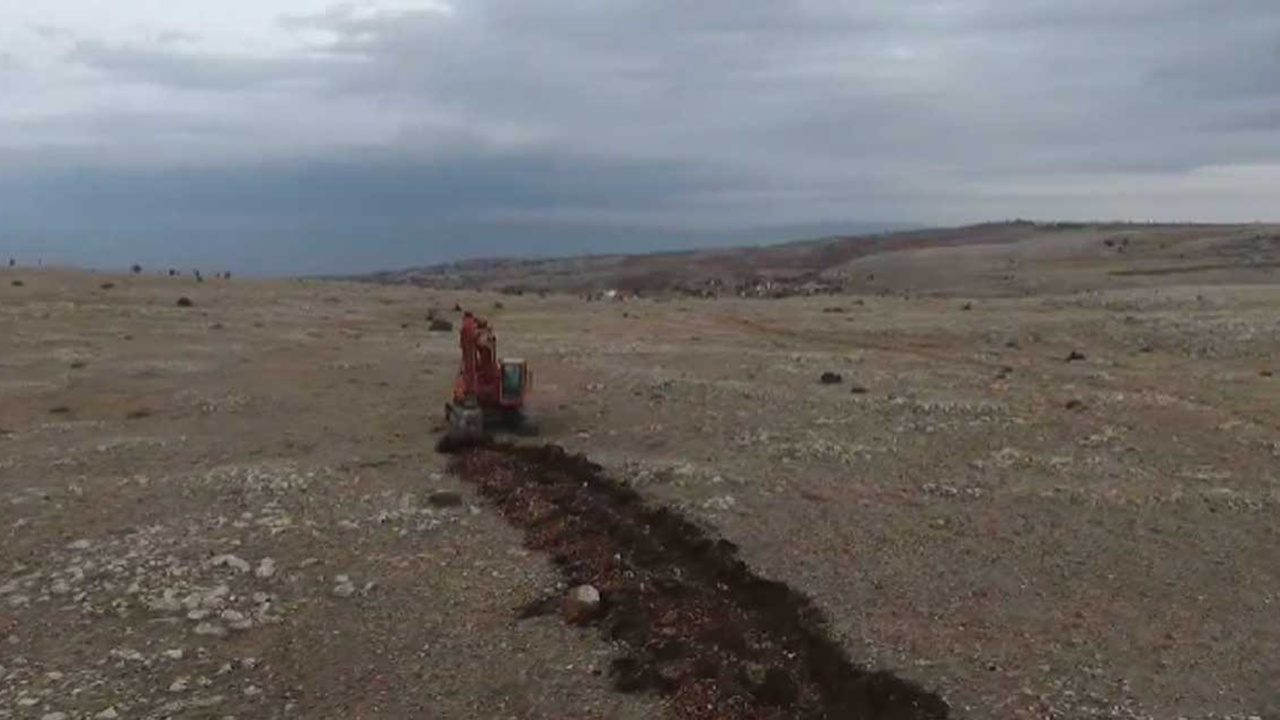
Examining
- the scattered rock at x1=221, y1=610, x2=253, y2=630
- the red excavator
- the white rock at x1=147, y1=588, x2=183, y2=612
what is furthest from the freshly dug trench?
the red excavator

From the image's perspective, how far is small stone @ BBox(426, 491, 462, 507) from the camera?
2008cm

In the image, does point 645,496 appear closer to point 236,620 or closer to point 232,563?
point 232,563

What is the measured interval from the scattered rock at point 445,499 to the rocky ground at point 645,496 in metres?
0.06

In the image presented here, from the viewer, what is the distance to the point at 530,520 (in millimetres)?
19312

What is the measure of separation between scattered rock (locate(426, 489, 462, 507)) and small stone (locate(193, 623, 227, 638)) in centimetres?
538

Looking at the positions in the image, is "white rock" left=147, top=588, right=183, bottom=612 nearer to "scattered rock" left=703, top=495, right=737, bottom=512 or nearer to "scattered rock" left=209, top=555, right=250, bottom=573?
"scattered rock" left=209, top=555, right=250, bottom=573

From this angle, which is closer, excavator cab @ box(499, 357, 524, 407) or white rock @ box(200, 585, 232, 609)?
white rock @ box(200, 585, 232, 609)

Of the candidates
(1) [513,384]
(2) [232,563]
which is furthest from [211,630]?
(1) [513,384]

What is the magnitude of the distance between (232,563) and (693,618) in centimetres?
671

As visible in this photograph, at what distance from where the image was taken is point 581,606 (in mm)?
15242

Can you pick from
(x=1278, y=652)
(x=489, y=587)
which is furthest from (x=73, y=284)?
(x=1278, y=652)

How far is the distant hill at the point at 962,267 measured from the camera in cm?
7788

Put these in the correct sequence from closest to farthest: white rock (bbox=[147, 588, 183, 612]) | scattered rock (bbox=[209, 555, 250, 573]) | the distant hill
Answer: white rock (bbox=[147, 588, 183, 612])
scattered rock (bbox=[209, 555, 250, 573])
the distant hill

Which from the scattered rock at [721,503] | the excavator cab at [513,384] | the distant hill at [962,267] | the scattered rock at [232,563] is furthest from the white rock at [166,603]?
the distant hill at [962,267]
